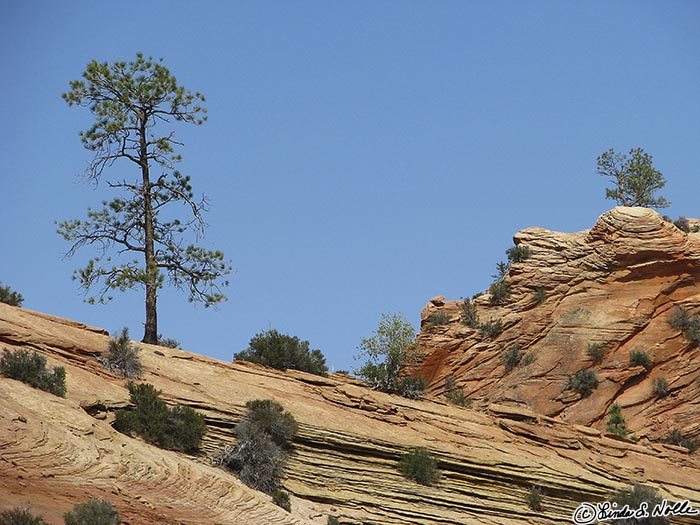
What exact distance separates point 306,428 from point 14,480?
9.45 meters

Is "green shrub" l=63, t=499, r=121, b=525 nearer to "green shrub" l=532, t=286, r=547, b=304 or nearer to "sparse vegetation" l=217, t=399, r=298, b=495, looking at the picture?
"sparse vegetation" l=217, t=399, r=298, b=495

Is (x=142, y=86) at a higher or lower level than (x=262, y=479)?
higher

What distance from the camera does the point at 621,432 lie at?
40.2 m

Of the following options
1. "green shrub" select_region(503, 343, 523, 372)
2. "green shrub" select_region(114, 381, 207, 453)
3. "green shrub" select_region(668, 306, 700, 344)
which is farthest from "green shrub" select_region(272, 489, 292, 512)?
"green shrub" select_region(668, 306, 700, 344)

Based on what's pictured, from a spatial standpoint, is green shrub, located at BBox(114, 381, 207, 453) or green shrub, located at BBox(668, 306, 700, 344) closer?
green shrub, located at BBox(114, 381, 207, 453)

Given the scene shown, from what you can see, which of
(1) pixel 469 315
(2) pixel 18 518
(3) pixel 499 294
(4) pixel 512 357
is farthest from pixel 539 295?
(2) pixel 18 518

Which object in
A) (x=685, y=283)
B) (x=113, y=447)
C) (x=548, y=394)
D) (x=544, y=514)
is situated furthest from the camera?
(x=685, y=283)

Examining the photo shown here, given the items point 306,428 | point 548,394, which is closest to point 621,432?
point 548,394

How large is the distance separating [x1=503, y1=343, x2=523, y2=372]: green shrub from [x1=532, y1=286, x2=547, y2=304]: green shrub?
3.70 metres

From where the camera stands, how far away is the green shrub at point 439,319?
4916cm

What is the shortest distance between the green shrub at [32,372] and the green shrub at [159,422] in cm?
163

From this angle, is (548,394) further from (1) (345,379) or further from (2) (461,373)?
(1) (345,379)

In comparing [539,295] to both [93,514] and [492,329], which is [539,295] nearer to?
[492,329]

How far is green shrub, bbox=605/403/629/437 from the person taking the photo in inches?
1587
